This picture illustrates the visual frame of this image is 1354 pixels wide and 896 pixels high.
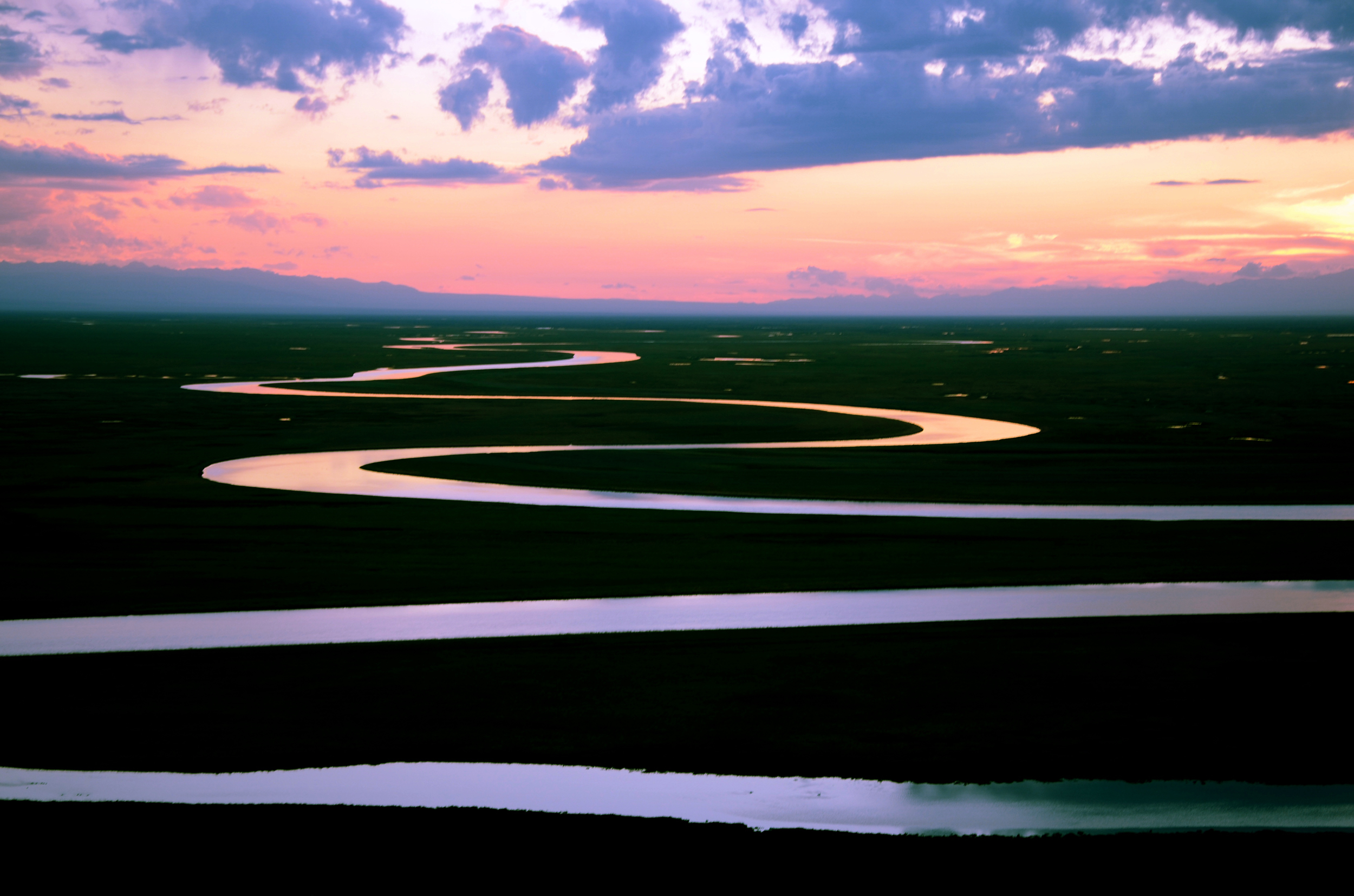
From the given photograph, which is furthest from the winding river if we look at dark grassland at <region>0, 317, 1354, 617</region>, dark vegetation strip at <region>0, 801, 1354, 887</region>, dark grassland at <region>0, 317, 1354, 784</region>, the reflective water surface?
dark grassland at <region>0, 317, 1354, 617</region>

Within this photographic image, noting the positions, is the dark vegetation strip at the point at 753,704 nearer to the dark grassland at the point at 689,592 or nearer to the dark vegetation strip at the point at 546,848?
the dark grassland at the point at 689,592

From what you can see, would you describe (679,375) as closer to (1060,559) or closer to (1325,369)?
(1325,369)

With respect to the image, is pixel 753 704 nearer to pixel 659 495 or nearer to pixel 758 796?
pixel 758 796

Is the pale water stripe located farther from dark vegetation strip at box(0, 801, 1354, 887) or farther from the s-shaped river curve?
the s-shaped river curve

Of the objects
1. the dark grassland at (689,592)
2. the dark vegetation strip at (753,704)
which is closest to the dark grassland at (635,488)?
the dark grassland at (689,592)

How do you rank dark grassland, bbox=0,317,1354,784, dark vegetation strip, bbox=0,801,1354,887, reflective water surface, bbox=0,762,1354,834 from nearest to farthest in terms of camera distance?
dark vegetation strip, bbox=0,801,1354,887, reflective water surface, bbox=0,762,1354,834, dark grassland, bbox=0,317,1354,784

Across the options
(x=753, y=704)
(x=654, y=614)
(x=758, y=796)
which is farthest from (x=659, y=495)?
(x=758, y=796)
